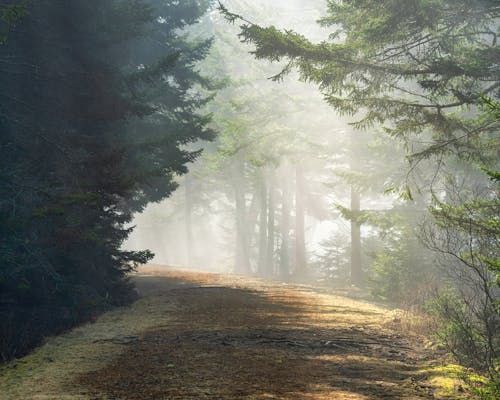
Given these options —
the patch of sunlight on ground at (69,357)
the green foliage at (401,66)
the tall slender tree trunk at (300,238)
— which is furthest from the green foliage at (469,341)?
the tall slender tree trunk at (300,238)

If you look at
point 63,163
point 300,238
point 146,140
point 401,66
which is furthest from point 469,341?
point 300,238

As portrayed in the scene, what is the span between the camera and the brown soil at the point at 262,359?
5.96 metres

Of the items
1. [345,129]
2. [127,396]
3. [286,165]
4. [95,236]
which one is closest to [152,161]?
[95,236]

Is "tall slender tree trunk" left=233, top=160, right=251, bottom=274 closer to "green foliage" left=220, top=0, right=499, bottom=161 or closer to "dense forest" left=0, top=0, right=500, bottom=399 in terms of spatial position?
"dense forest" left=0, top=0, right=500, bottom=399

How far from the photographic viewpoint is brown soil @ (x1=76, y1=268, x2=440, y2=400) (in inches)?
235

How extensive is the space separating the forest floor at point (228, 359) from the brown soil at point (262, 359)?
0.05 feet

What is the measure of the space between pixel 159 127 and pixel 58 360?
12825 mm

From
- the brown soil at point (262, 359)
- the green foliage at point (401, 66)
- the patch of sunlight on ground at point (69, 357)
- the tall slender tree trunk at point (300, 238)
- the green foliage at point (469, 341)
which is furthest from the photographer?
the tall slender tree trunk at point (300, 238)

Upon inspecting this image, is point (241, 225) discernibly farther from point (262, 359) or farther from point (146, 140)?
point (262, 359)

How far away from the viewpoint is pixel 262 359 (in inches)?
294

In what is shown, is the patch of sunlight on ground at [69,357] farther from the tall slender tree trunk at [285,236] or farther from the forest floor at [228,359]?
the tall slender tree trunk at [285,236]

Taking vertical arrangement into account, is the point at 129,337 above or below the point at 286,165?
below

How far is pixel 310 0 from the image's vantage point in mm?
35781

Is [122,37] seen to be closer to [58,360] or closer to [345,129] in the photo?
[58,360]
